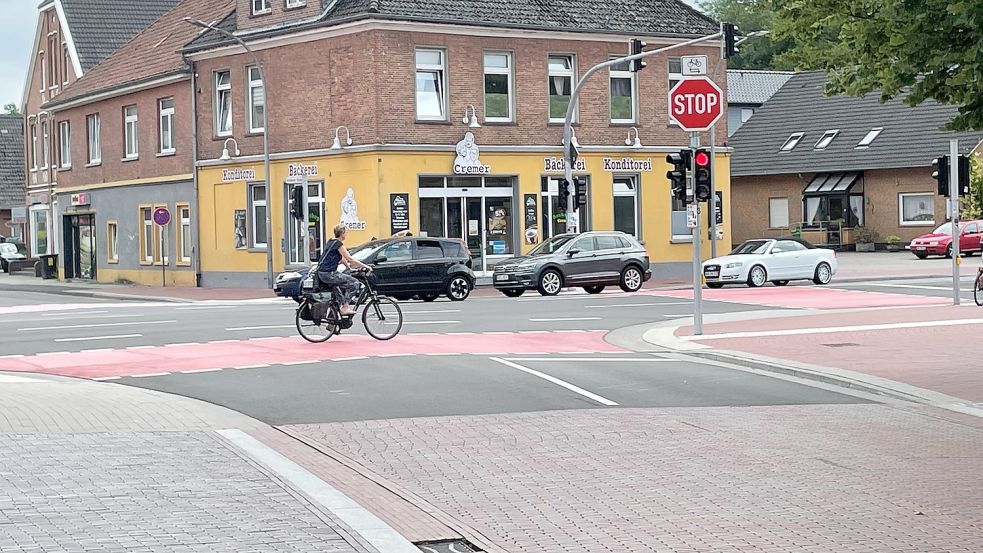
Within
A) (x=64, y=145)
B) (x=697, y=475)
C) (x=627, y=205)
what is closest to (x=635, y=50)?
(x=627, y=205)

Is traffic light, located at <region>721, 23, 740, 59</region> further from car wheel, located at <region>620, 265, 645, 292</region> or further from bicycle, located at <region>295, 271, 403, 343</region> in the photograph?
bicycle, located at <region>295, 271, 403, 343</region>

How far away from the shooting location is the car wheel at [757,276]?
127 feet

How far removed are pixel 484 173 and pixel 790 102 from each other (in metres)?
35.2

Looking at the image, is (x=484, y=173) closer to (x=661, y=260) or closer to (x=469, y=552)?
(x=661, y=260)

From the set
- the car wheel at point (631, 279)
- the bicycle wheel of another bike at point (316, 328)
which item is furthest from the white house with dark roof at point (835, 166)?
the bicycle wheel of another bike at point (316, 328)

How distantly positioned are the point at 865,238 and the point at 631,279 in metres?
32.1

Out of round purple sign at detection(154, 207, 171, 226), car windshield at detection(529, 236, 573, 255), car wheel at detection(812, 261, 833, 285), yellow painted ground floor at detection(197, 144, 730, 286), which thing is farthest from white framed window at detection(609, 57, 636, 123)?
round purple sign at detection(154, 207, 171, 226)

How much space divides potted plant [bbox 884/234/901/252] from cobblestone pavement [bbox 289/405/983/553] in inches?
2057

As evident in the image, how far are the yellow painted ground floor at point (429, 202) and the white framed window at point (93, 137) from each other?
898cm

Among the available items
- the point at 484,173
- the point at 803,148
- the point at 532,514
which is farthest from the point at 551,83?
the point at 532,514

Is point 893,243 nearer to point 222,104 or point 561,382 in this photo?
point 222,104

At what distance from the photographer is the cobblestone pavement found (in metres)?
8.18

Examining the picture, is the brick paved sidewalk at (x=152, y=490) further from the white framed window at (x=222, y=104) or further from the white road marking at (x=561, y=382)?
the white framed window at (x=222, y=104)

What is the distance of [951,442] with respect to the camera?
11734mm
